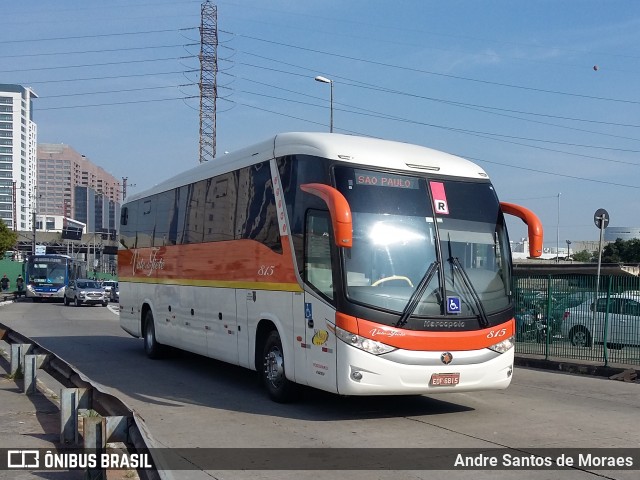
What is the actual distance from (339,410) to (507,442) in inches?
106

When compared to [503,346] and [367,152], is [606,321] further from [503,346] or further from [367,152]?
[367,152]

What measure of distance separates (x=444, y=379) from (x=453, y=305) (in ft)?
3.03

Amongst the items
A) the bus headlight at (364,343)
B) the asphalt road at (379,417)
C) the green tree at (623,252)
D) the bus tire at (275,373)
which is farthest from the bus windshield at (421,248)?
the green tree at (623,252)

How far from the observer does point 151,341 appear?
16.9 metres

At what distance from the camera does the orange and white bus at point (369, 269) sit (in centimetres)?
938

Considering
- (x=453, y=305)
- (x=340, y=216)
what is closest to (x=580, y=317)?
(x=453, y=305)

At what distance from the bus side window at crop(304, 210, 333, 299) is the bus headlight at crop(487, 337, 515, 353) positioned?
7.57 ft

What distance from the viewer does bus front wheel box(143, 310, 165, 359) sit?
16625 mm

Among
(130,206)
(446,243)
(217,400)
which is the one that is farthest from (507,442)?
(130,206)

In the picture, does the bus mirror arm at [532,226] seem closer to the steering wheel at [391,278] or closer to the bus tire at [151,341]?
the steering wheel at [391,278]

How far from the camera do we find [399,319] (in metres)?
9.37

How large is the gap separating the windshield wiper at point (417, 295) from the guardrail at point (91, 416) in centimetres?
363

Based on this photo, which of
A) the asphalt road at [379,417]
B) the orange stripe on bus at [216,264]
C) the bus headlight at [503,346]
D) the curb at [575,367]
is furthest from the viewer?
the curb at [575,367]

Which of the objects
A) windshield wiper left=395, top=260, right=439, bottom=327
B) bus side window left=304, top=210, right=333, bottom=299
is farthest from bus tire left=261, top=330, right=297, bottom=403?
windshield wiper left=395, top=260, right=439, bottom=327
